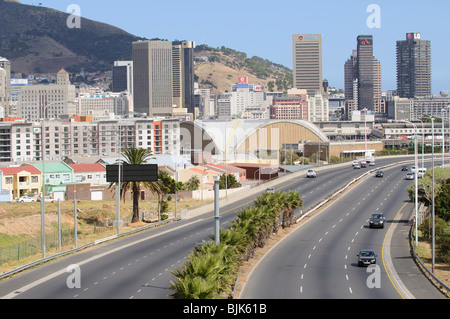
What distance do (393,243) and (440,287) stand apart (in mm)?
18687

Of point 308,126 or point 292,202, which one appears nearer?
point 292,202

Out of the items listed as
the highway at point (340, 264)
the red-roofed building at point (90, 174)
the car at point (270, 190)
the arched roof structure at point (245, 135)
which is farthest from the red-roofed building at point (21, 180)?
the arched roof structure at point (245, 135)

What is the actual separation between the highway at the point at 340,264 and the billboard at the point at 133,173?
46.5 ft

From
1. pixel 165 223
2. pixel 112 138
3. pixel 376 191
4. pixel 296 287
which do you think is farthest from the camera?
pixel 112 138

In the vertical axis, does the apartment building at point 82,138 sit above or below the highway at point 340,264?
above

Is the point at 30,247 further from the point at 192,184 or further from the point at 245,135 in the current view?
the point at 245,135

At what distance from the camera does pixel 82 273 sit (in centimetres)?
4016

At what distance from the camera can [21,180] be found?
9662 centimetres

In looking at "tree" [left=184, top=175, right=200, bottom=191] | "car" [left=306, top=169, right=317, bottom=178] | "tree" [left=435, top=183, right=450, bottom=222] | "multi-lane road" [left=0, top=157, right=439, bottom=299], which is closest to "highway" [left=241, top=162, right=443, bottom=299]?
"multi-lane road" [left=0, top=157, right=439, bottom=299]

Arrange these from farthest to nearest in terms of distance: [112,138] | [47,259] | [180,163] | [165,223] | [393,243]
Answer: [112,138]
[180,163]
[165,223]
[393,243]
[47,259]

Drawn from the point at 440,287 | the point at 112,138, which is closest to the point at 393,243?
the point at 440,287

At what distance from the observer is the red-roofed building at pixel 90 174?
346 ft

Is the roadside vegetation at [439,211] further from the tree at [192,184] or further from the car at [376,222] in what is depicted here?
the tree at [192,184]
